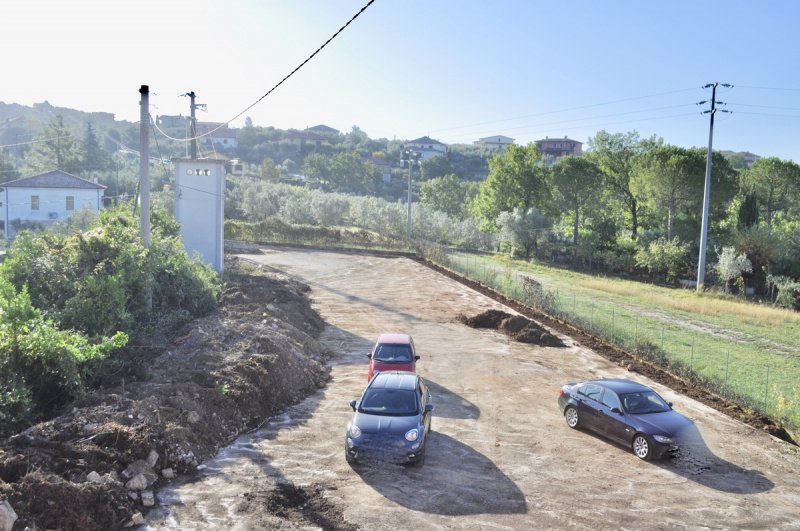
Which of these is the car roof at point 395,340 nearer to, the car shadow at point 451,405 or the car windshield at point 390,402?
the car shadow at point 451,405

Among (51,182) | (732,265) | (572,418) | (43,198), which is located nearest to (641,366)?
(572,418)

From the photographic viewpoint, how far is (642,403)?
13859 mm

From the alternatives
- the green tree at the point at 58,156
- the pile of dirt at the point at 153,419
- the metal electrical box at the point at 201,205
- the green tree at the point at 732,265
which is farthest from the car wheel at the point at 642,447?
the green tree at the point at 58,156

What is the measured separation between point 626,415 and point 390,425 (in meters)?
5.44

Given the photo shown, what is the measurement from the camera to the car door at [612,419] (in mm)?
13422

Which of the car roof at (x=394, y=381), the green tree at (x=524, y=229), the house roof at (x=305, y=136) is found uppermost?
the house roof at (x=305, y=136)

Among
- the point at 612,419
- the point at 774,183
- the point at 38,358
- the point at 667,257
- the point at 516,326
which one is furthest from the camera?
the point at 774,183

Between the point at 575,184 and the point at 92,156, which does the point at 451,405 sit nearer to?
the point at 575,184

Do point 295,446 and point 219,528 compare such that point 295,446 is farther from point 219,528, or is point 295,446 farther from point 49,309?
point 49,309

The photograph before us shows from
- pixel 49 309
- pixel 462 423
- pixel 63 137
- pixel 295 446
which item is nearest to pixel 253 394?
pixel 295 446

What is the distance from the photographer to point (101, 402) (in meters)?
12.2

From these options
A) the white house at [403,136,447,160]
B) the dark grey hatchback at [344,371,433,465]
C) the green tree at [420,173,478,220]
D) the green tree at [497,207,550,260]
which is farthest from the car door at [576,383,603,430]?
the white house at [403,136,447,160]

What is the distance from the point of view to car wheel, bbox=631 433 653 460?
42.0ft

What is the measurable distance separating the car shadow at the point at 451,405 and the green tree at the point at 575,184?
5039 centimetres
